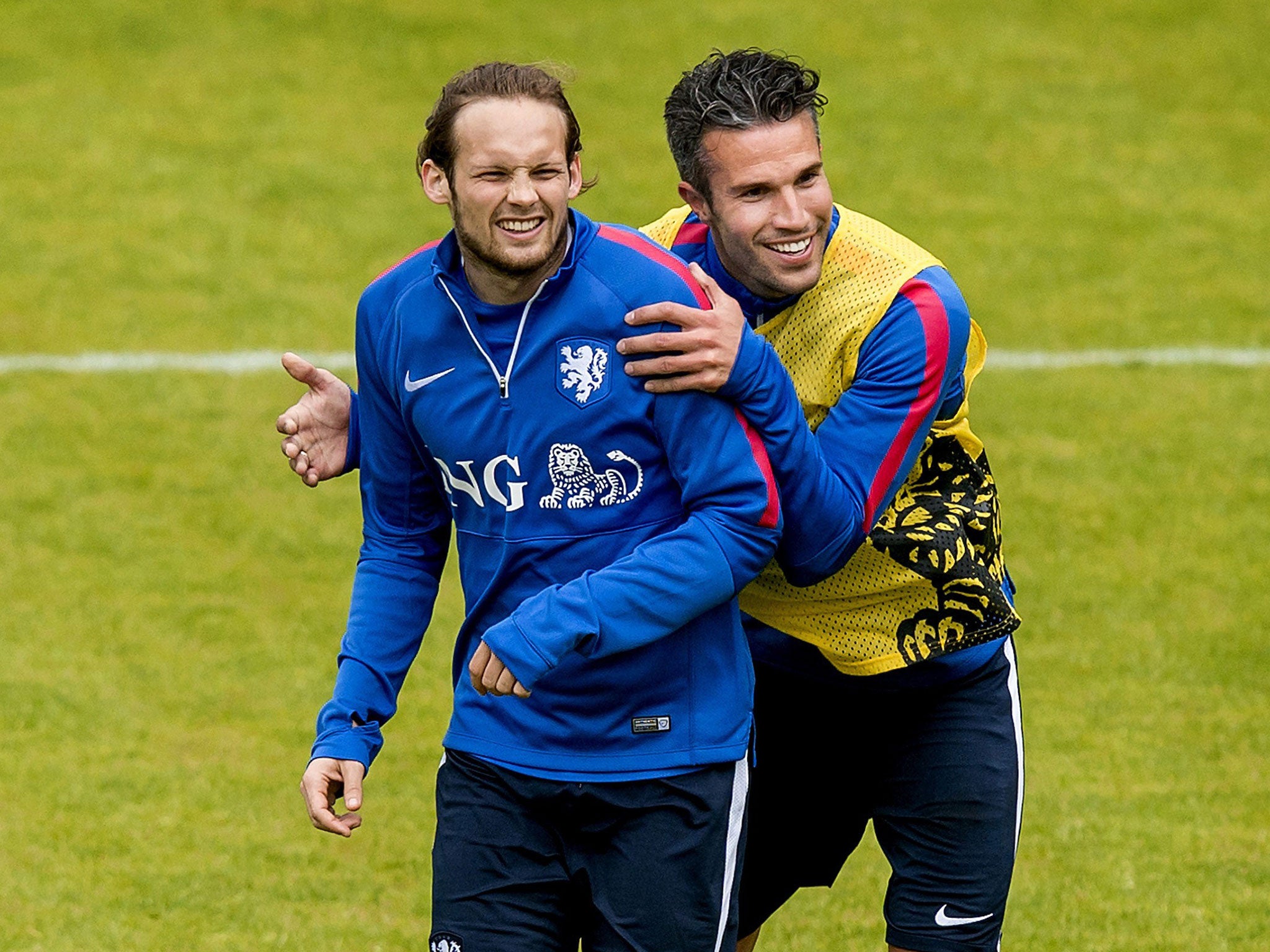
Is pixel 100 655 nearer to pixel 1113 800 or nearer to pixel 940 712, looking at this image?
pixel 1113 800

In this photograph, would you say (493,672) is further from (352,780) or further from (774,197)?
(774,197)

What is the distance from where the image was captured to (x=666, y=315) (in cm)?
349

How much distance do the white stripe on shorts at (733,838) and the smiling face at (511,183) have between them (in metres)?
1.01

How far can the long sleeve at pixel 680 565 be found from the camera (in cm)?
338

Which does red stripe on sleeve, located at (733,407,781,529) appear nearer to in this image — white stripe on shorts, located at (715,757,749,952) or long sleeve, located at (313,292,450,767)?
white stripe on shorts, located at (715,757,749,952)

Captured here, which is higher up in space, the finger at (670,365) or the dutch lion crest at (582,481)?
the finger at (670,365)

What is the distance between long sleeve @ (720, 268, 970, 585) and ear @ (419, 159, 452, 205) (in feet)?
2.16

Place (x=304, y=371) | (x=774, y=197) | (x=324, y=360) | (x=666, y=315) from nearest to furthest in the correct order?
(x=666, y=315), (x=774, y=197), (x=304, y=371), (x=324, y=360)

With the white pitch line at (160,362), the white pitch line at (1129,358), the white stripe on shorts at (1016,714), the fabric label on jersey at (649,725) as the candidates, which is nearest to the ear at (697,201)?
the fabric label on jersey at (649,725)

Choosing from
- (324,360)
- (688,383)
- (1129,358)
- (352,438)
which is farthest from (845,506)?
(1129,358)

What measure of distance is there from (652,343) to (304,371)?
831 millimetres

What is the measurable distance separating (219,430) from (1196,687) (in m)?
4.82

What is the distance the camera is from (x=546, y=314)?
3.56 m

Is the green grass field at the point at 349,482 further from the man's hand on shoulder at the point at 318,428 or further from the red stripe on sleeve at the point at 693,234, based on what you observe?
the red stripe on sleeve at the point at 693,234
